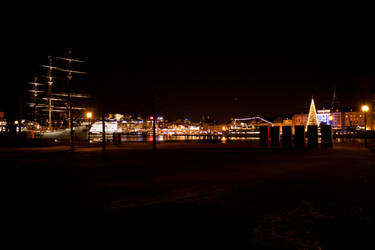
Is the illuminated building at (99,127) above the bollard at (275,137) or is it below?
above

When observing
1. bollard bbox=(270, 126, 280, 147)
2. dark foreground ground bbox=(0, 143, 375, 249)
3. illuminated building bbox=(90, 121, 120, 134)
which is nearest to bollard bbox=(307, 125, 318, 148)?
bollard bbox=(270, 126, 280, 147)

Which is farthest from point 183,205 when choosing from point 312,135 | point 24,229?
point 312,135

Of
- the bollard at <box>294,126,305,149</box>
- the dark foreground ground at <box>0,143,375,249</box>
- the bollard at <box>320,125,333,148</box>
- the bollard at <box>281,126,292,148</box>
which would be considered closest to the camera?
the dark foreground ground at <box>0,143,375,249</box>

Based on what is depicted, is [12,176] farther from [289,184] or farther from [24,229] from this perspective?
[289,184]

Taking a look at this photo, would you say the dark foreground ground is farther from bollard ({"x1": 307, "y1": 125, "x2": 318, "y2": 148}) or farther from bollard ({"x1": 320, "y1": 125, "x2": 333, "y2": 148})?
bollard ({"x1": 320, "y1": 125, "x2": 333, "y2": 148})

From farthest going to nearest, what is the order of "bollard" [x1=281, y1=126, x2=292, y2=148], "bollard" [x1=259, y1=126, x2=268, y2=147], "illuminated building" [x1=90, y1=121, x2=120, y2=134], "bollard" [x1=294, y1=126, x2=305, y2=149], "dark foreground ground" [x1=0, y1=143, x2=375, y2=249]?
"illuminated building" [x1=90, y1=121, x2=120, y2=134] < "bollard" [x1=259, y1=126, x2=268, y2=147] < "bollard" [x1=281, y1=126, x2=292, y2=148] < "bollard" [x1=294, y1=126, x2=305, y2=149] < "dark foreground ground" [x1=0, y1=143, x2=375, y2=249]

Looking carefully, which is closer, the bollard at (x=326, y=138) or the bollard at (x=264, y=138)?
the bollard at (x=326, y=138)

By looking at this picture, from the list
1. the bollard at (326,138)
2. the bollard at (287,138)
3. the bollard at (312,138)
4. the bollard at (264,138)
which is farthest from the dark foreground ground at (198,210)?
the bollard at (264,138)

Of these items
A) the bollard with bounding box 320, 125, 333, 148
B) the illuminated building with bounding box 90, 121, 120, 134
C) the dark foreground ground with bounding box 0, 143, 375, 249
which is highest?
the illuminated building with bounding box 90, 121, 120, 134

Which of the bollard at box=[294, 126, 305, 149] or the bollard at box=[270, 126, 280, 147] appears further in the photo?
the bollard at box=[270, 126, 280, 147]

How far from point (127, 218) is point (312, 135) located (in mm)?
20694

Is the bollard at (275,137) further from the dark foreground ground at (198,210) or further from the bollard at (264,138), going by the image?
the dark foreground ground at (198,210)

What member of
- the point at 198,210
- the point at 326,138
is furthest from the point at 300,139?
the point at 198,210

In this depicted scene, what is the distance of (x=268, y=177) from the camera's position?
32.0 feet
